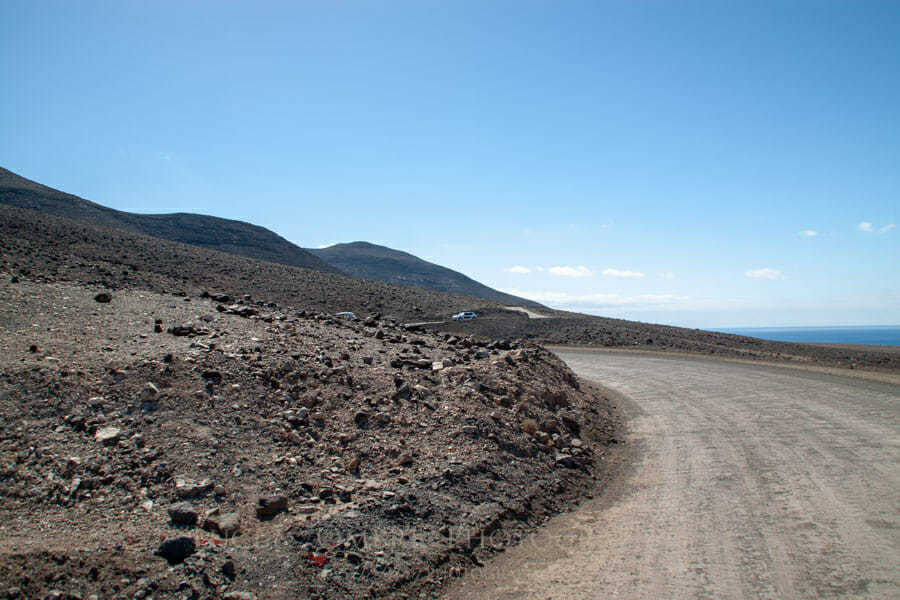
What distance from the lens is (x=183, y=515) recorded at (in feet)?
16.9

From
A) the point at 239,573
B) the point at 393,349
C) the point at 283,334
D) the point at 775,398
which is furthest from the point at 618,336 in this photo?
the point at 239,573

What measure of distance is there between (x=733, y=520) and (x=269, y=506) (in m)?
6.30

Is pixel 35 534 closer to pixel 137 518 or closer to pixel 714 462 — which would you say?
pixel 137 518

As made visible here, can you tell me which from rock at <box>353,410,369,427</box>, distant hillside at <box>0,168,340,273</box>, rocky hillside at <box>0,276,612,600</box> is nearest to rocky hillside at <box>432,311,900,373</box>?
rocky hillside at <box>0,276,612,600</box>

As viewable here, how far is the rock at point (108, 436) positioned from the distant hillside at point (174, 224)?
185 ft

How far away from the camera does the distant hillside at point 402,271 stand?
368ft

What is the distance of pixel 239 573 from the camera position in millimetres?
4598

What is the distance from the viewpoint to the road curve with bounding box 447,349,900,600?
214 inches

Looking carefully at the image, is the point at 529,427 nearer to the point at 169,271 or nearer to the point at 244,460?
the point at 244,460

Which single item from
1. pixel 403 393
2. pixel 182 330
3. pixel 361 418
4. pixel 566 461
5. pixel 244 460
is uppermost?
pixel 182 330

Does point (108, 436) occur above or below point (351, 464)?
above

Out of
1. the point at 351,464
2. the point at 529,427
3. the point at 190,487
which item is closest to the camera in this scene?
the point at 190,487

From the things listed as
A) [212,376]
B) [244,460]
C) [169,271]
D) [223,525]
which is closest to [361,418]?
[244,460]

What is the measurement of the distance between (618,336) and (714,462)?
28103 mm
